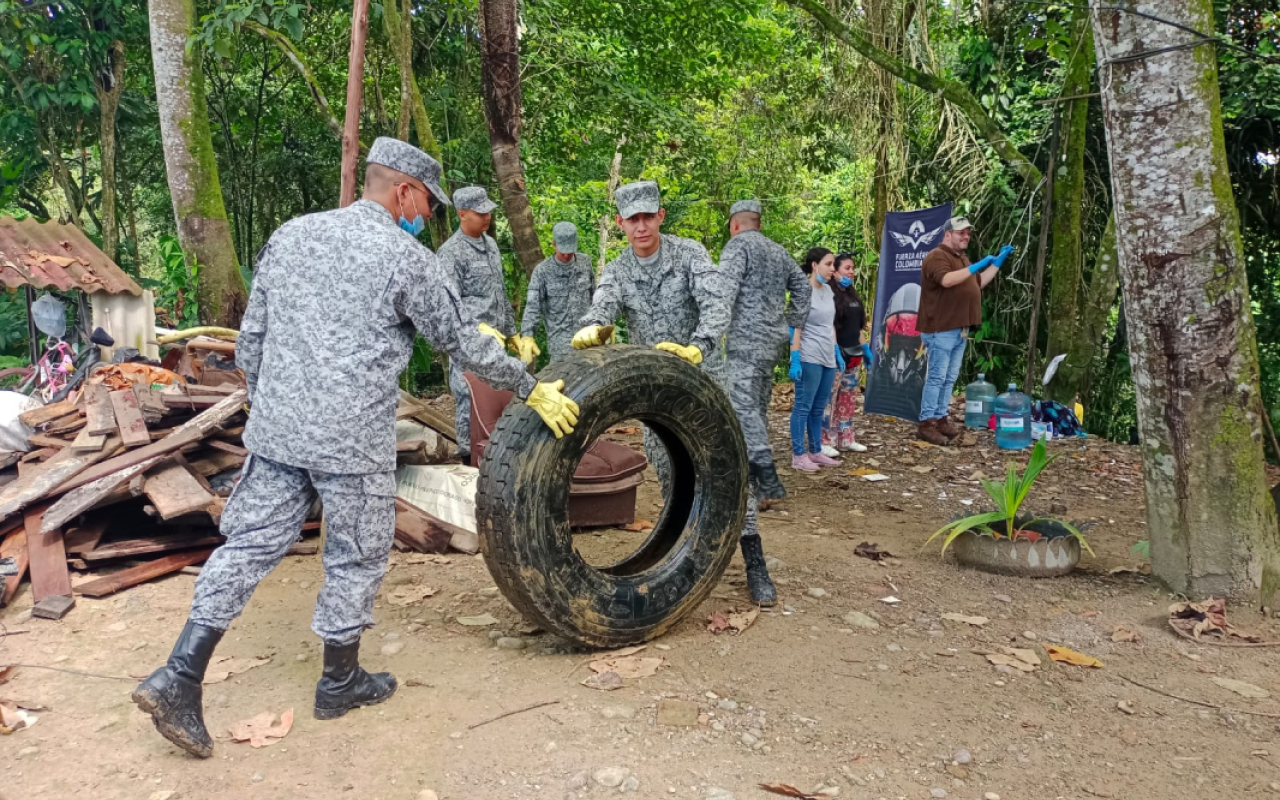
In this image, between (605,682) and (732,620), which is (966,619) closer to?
(732,620)

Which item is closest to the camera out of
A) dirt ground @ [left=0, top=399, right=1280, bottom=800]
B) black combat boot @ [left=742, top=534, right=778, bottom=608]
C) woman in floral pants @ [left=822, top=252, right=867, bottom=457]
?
dirt ground @ [left=0, top=399, right=1280, bottom=800]

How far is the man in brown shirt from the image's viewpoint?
768 cm

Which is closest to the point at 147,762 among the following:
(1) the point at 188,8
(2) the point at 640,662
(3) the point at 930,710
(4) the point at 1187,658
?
(2) the point at 640,662

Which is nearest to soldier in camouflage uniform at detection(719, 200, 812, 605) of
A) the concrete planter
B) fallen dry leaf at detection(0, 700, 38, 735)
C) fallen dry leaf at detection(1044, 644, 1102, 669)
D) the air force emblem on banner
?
the concrete planter

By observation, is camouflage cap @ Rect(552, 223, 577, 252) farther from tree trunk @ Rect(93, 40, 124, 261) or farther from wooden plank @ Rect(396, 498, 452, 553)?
tree trunk @ Rect(93, 40, 124, 261)

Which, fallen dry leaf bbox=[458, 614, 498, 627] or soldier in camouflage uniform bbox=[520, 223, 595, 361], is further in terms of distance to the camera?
soldier in camouflage uniform bbox=[520, 223, 595, 361]

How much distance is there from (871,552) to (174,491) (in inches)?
148

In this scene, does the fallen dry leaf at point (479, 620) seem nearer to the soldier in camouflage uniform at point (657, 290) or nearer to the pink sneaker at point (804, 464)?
the soldier in camouflage uniform at point (657, 290)

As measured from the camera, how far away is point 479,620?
3.99 m

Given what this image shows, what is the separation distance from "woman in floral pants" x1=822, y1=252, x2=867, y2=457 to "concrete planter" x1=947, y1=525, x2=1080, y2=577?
2.98 m

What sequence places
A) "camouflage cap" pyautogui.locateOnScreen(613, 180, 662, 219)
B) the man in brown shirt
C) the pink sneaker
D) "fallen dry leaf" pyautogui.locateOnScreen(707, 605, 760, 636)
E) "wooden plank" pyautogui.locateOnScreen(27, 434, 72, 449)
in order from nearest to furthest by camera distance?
"fallen dry leaf" pyautogui.locateOnScreen(707, 605, 760, 636), "camouflage cap" pyautogui.locateOnScreen(613, 180, 662, 219), "wooden plank" pyautogui.locateOnScreen(27, 434, 72, 449), the pink sneaker, the man in brown shirt

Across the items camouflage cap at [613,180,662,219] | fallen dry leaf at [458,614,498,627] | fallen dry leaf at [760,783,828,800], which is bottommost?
fallen dry leaf at [760,783,828,800]

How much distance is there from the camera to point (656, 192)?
4.25 meters

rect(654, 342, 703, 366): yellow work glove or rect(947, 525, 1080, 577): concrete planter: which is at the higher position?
rect(654, 342, 703, 366): yellow work glove
